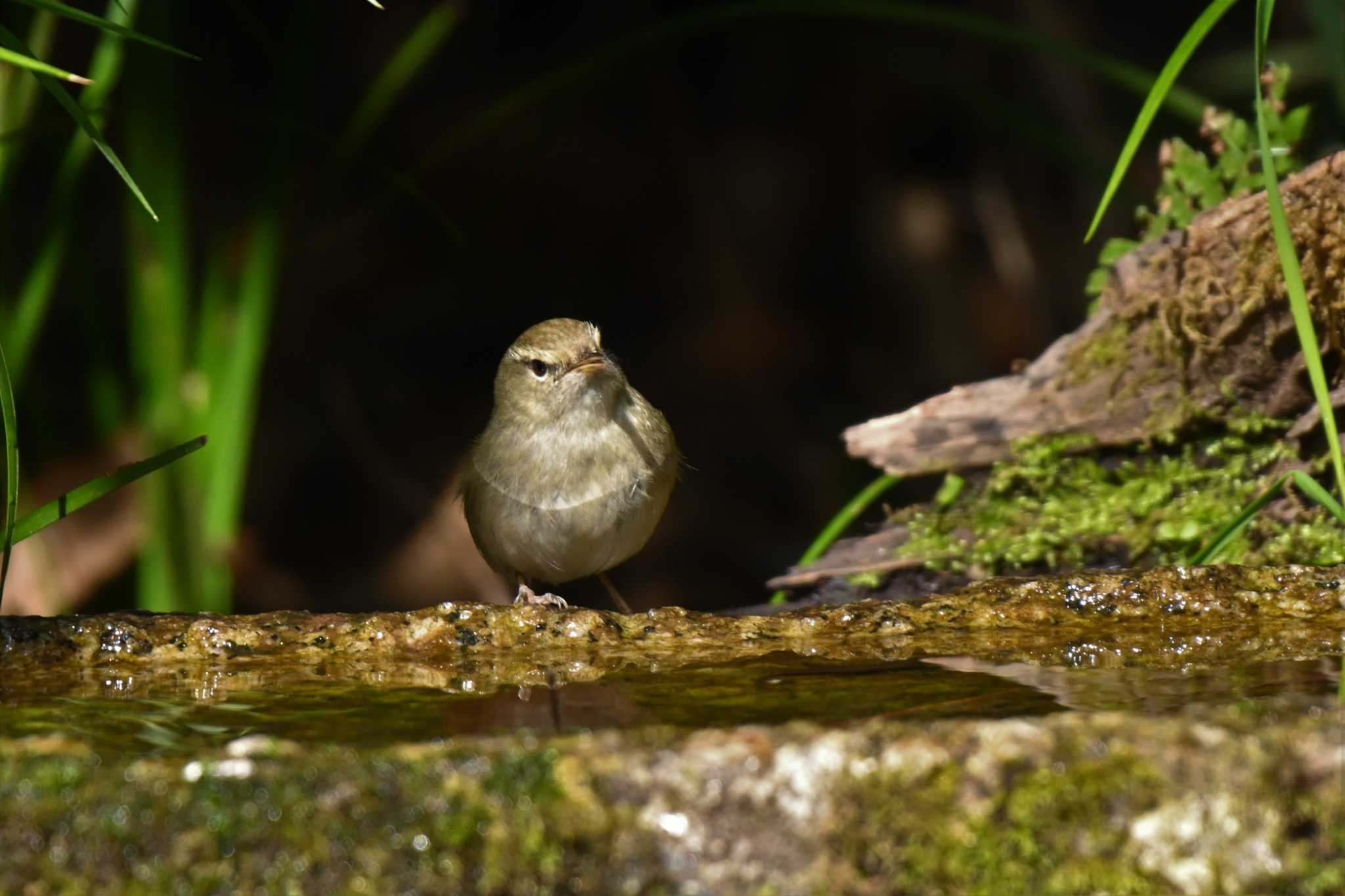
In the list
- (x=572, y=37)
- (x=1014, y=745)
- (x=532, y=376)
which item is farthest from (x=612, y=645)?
(x=572, y=37)

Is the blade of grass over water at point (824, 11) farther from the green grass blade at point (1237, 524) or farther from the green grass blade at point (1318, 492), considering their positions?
the green grass blade at point (1318, 492)

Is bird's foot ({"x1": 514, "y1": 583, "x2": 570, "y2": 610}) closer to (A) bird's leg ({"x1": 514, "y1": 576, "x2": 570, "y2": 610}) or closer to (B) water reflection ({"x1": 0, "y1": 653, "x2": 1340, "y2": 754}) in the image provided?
(A) bird's leg ({"x1": 514, "y1": 576, "x2": 570, "y2": 610})

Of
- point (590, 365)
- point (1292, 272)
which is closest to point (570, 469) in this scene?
point (590, 365)

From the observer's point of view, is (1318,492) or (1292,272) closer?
(1292,272)

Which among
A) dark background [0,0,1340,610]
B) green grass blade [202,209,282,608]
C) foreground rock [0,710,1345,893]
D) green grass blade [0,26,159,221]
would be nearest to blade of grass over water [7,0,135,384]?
green grass blade [202,209,282,608]

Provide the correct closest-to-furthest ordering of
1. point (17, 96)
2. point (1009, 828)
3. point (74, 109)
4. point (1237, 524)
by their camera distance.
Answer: point (1009, 828) → point (74, 109) → point (1237, 524) → point (17, 96)

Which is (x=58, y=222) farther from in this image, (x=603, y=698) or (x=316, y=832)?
(x=316, y=832)

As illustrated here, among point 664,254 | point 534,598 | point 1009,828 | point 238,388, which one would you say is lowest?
point 534,598
